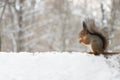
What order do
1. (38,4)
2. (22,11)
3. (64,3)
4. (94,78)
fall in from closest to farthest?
1. (94,78)
2. (22,11)
3. (38,4)
4. (64,3)

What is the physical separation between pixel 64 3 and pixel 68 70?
1926cm

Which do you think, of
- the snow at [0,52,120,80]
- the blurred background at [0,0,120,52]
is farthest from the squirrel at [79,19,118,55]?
the blurred background at [0,0,120,52]

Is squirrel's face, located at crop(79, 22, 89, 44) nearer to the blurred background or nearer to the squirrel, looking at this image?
the squirrel

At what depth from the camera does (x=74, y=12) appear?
2714 centimetres

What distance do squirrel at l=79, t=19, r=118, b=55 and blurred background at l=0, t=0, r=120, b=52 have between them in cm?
988

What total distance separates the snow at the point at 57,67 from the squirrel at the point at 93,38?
0.13 metres

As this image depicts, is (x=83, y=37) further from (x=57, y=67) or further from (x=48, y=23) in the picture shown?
(x=48, y=23)

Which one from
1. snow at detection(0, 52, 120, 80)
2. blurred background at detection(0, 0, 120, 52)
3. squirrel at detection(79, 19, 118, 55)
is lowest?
blurred background at detection(0, 0, 120, 52)

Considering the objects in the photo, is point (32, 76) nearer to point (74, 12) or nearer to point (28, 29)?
point (28, 29)

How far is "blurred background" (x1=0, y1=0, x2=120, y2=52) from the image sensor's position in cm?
1910

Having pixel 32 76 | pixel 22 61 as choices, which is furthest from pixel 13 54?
pixel 32 76

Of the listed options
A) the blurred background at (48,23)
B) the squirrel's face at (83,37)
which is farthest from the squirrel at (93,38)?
the blurred background at (48,23)

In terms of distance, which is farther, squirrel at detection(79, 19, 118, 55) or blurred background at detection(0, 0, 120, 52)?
blurred background at detection(0, 0, 120, 52)

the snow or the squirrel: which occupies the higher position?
the squirrel
